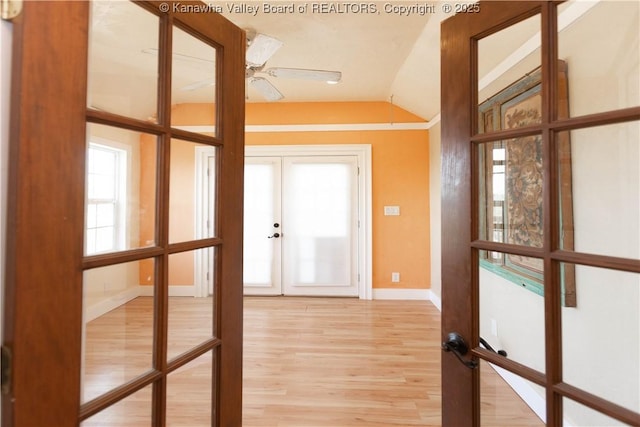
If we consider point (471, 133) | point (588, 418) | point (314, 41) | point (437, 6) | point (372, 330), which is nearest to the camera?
point (588, 418)

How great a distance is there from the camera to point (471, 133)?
0.92 meters

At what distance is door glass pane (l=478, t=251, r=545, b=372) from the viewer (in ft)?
2.79

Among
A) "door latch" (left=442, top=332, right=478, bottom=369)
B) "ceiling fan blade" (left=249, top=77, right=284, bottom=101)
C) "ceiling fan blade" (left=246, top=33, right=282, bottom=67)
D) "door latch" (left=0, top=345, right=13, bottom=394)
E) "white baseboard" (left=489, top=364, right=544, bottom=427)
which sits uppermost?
"ceiling fan blade" (left=246, top=33, right=282, bottom=67)

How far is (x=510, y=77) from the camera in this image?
0.95 m

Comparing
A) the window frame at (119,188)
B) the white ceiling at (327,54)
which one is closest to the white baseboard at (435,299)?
the white ceiling at (327,54)

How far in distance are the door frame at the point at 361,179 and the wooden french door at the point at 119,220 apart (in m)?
3.00

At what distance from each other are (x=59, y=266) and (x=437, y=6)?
2.53m

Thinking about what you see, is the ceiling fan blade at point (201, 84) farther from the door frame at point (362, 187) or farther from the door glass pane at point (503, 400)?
the door frame at point (362, 187)

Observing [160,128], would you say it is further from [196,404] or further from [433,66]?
[433,66]

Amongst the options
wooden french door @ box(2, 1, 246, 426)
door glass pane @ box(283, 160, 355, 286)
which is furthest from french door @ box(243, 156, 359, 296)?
wooden french door @ box(2, 1, 246, 426)

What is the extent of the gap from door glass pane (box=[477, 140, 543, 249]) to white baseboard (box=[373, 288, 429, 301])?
317cm

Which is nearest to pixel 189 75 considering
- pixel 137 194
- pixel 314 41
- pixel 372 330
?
pixel 137 194

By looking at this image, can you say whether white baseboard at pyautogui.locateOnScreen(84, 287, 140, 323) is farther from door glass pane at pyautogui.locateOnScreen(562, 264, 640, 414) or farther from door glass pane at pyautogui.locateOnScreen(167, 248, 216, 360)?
door glass pane at pyautogui.locateOnScreen(562, 264, 640, 414)

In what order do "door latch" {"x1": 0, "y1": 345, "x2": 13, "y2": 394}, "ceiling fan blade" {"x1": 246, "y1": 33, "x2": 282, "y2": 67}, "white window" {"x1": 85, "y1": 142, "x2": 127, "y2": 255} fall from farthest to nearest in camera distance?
1. "ceiling fan blade" {"x1": 246, "y1": 33, "x2": 282, "y2": 67}
2. "white window" {"x1": 85, "y1": 142, "x2": 127, "y2": 255}
3. "door latch" {"x1": 0, "y1": 345, "x2": 13, "y2": 394}
